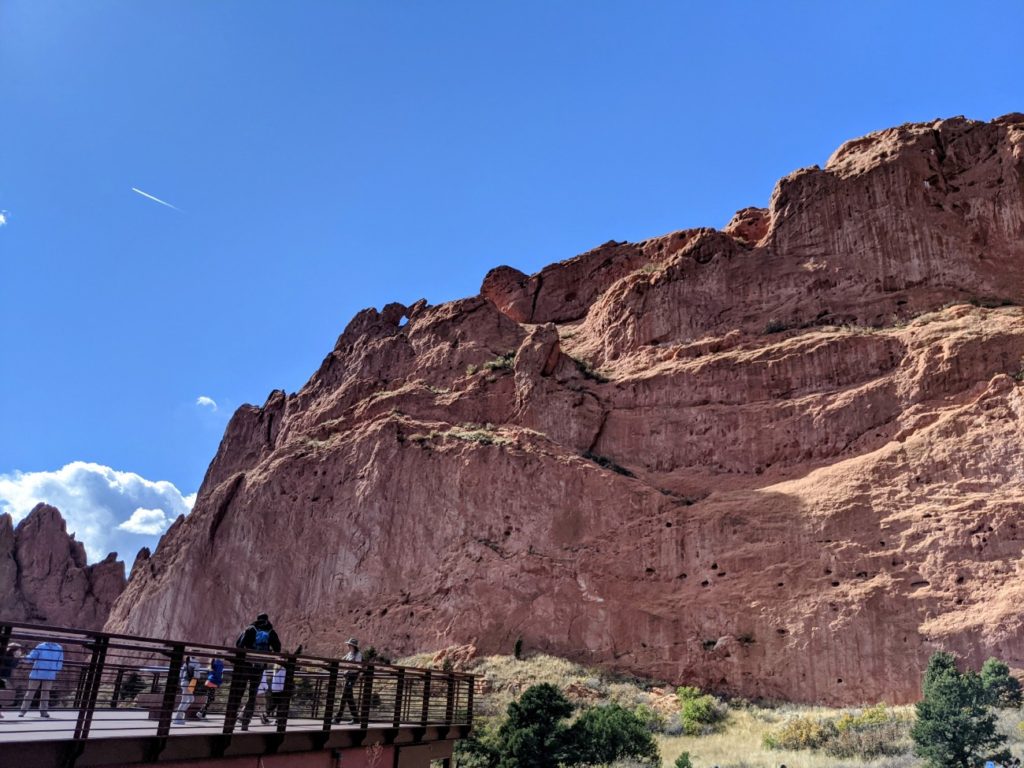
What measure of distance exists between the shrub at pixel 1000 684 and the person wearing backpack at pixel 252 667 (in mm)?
18061

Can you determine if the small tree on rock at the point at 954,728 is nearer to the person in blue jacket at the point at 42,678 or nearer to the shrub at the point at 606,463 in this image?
the person in blue jacket at the point at 42,678

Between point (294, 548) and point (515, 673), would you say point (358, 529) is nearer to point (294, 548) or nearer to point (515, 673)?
point (294, 548)

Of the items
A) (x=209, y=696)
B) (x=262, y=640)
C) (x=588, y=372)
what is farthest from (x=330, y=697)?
(x=588, y=372)

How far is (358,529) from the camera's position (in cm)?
3784

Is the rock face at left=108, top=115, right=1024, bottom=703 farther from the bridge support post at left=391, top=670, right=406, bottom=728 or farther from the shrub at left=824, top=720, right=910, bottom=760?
the bridge support post at left=391, top=670, right=406, bottom=728

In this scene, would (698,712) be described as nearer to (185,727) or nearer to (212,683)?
(212,683)

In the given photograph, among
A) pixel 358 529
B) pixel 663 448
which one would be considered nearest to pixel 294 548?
pixel 358 529

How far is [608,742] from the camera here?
1962 cm

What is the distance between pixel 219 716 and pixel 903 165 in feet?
118

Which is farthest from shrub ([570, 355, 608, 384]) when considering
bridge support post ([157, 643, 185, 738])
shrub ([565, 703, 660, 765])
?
bridge support post ([157, 643, 185, 738])

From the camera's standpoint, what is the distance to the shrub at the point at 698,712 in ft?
76.9

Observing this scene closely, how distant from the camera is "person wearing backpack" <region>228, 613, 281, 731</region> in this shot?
9461 millimetres

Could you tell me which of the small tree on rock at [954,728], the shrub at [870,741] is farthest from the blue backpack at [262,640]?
the shrub at [870,741]

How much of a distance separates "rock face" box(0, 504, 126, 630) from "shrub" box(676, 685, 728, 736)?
54.8m
